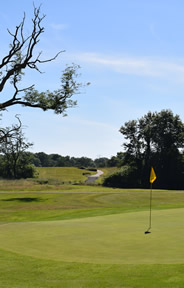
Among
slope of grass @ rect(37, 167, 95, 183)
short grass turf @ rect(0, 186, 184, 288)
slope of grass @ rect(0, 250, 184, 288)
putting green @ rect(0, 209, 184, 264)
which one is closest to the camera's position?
slope of grass @ rect(0, 250, 184, 288)

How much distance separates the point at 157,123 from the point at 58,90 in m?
49.7

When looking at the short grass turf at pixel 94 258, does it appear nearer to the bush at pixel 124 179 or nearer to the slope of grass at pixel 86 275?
the slope of grass at pixel 86 275

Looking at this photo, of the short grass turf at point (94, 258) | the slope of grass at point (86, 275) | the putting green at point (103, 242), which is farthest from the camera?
the putting green at point (103, 242)

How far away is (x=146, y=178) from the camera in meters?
81.2

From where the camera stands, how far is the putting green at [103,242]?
385 inches

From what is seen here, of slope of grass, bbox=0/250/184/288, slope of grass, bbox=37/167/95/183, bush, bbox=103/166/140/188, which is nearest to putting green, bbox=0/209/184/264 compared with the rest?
slope of grass, bbox=0/250/184/288

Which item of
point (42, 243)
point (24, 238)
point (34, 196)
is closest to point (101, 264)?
point (42, 243)

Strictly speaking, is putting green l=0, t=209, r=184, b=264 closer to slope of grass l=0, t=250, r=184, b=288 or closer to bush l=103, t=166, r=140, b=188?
slope of grass l=0, t=250, r=184, b=288

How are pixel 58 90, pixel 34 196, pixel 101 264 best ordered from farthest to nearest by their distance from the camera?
pixel 34 196, pixel 58 90, pixel 101 264

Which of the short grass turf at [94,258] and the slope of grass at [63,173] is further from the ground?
the slope of grass at [63,173]

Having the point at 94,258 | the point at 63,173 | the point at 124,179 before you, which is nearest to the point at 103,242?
the point at 94,258

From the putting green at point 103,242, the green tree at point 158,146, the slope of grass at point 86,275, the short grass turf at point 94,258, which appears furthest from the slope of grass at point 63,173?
the slope of grass at point 86,275

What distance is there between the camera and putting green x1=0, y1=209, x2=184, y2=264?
32.1 ft

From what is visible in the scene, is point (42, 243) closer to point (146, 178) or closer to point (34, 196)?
point (34, 196)
